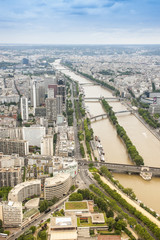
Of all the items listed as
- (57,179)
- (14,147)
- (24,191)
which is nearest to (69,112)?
(14,147)

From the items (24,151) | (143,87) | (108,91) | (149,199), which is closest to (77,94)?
(108,91)

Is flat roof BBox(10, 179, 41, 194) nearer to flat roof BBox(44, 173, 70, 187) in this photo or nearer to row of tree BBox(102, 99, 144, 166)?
flat roof BBox(44, 173, 70, 187)

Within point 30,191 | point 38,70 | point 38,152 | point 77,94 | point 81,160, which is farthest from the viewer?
point 38,70

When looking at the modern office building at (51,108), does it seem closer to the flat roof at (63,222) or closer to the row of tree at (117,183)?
the row of tree at (117,183)

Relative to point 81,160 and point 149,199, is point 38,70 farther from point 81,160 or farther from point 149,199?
point 149,199

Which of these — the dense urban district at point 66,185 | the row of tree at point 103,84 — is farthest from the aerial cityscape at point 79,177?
the row of tree at point 103,84

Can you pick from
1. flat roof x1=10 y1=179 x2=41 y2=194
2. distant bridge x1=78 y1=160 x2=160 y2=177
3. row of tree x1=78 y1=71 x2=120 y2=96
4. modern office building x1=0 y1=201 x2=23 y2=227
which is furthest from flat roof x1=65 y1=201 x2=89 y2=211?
row of tree x1=78 y1=71 x2=120 y2=96

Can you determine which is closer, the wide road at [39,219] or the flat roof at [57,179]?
the wide road at [39,219]
